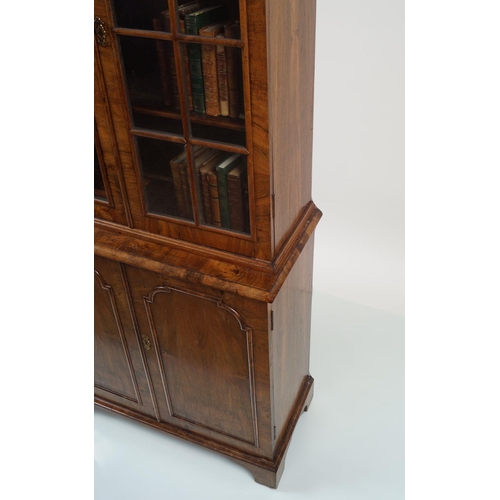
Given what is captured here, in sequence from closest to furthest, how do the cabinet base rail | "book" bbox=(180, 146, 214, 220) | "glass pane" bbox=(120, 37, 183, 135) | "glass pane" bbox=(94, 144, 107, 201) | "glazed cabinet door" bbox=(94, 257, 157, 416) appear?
"glass pane" bbox=(120, 37, 183, 135) < "book" bbox=(180, 146, 214, 220) < "glass pane" bbox=(94, 144, 107, 201) < "glazed cabinet door" bbox=(94, 257, 157, 416) < the cabinet base rail

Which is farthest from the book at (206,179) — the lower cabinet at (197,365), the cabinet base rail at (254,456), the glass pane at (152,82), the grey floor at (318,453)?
the grey floor at (318,453)

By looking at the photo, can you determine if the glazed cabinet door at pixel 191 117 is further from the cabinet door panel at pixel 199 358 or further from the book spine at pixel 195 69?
the cabinet door panel at pixel 199 358

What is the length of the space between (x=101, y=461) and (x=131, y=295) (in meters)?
0.75

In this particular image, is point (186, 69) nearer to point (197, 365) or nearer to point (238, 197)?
point (238, 197)

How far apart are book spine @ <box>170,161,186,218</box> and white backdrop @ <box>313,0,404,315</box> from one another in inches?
47.4

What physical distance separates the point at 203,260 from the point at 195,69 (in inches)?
21.0

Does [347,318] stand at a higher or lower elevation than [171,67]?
lower

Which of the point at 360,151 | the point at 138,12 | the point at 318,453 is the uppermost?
the point at 138,12

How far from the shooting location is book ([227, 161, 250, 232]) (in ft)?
4.80

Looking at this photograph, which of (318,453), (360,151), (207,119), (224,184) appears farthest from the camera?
(360,151)

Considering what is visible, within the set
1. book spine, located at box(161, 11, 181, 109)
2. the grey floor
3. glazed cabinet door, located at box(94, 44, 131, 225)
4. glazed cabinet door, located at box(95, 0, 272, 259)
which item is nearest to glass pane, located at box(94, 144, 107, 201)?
glazed cabinet door, located at box(94, 44, 131, 225)

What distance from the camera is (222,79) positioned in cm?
134

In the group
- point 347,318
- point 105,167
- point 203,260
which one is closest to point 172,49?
point 105,167

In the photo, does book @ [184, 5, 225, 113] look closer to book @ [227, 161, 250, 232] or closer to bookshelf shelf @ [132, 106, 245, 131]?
bookshelf shelf @ [132, 106, 245, 131]
